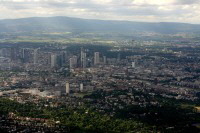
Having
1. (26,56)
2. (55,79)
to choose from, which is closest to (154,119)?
(55,79)

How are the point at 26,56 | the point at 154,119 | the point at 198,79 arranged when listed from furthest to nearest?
the point at 26,56 < the point at 198,79 < the point at 154,119

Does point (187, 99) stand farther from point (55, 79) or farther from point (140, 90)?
point (55, 79)

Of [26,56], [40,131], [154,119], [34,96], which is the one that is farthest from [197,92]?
[26,56]

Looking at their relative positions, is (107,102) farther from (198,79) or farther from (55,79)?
(198,79)

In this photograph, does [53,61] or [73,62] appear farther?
[73,62]

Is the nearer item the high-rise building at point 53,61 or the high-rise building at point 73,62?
the high-rise building at point 73,62

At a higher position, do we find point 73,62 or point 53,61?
point 53,61

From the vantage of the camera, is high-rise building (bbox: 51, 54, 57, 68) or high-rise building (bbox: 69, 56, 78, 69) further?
high-rise building (bbox: 51, 54, 57, 68)

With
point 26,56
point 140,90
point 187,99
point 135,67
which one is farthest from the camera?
point 26,56

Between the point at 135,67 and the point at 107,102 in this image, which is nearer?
the point at 107,102
